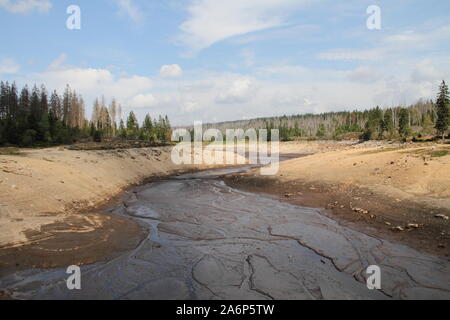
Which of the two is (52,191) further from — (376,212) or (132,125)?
(132,125)

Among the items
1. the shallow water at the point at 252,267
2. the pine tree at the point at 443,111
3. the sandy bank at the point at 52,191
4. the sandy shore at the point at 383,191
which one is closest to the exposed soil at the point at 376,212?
the sandy shore at the point at 383,191

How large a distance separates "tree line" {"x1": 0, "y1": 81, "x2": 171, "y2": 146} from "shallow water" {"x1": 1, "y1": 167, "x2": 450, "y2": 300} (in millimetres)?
47303

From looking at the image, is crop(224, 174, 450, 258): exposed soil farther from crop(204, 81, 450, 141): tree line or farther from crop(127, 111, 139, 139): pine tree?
crop(127, 111, 139, 139): pine tree

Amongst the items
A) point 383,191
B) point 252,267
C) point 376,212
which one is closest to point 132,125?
point 383,191

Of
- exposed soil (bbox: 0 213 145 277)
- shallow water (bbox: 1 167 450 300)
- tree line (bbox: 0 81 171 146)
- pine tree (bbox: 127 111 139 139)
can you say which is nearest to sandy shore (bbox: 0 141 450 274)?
exposed soil (bbox: 0 213 145 277)

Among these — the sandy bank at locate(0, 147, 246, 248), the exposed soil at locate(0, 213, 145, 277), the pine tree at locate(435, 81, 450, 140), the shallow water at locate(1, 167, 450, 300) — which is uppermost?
the pine tree at locate(435, 81, 450, 140)

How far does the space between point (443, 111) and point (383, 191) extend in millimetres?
51939

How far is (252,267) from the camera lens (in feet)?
31.3

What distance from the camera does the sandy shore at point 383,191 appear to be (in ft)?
40.1

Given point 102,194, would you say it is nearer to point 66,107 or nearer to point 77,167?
point 77,167

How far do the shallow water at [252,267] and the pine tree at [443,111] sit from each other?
53953 millimetres

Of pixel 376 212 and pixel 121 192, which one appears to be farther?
pixel 121 192

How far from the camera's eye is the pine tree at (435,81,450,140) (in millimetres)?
54938
